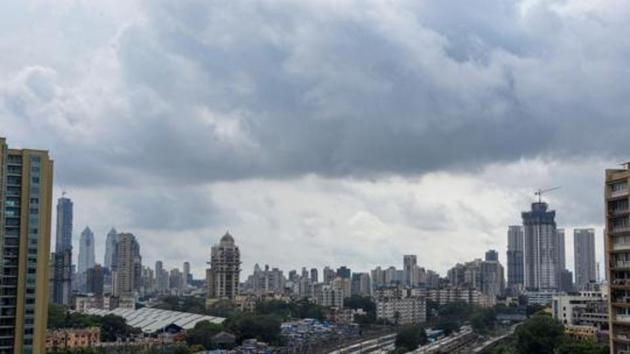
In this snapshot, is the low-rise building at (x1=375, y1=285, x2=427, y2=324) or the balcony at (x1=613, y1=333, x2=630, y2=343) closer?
the balcony at (x1=613, y1=333, x2=630, y2=343)

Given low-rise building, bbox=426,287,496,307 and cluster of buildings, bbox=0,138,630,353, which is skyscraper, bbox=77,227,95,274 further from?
low-rise building, bbox=426,287,496,307

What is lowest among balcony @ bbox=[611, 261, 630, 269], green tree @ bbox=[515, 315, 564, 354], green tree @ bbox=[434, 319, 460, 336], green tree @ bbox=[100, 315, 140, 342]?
green tree @ bbox=[434, 319, 460, 336]

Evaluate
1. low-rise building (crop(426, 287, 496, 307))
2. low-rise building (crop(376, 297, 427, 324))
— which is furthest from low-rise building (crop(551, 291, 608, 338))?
low-rise building (crop(426, 287, 496, 307))

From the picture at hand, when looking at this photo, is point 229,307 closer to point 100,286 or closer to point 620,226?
point 100,286

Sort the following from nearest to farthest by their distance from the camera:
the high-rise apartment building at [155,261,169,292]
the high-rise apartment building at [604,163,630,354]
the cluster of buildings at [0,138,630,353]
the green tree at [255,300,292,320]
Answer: the high-rise apartment building at [604,163,630,354] → the cluster of buildings at [0,138,630,353] → the green tree at [255,300,292,320] → the high-rise apartment building at [155,261,169,292]

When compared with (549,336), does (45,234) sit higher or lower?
higher

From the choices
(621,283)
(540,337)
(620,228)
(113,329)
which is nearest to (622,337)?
(621,283)

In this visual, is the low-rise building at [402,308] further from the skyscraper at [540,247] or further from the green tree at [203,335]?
the skyscraper at [540,247]

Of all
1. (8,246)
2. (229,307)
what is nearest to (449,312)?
(229,307)
